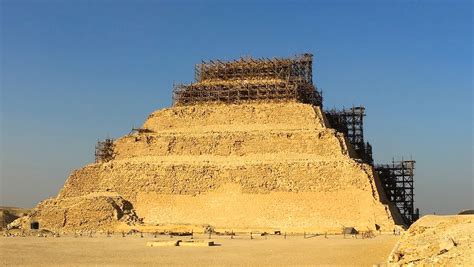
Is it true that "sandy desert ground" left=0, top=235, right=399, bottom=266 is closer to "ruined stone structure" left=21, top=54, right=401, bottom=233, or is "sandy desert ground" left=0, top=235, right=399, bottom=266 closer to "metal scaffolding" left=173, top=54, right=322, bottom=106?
"ruined stone structure" left=21, top=54, right=401, bottom=233

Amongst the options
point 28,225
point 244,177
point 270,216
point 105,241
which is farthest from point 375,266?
point 28,225

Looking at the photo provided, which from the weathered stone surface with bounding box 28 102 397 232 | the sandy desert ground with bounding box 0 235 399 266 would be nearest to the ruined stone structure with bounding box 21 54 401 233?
the weathered stone surface with bounding box 28 102 397 232

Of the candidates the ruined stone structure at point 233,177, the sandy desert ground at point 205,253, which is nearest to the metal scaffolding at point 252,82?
the ruined stone structure at point 233,177

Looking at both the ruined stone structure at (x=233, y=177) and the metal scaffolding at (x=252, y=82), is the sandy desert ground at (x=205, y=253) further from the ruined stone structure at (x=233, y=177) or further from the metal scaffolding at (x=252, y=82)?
the metal scaffolding at (x=252, y=82)

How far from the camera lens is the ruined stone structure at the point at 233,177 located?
4497 centimetres

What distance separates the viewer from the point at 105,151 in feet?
181

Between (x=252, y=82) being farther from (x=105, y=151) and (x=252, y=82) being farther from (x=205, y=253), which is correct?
(x=205, y=253)

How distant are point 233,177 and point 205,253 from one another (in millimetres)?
19209

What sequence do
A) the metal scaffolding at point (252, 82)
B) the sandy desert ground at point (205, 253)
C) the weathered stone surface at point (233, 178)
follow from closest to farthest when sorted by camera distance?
the sandy desert ground at point (205, 253) < the weathered stone surface at point (233, 178) < the metal scaffolding at point (252, 82)

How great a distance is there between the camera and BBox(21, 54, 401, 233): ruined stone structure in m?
45.0

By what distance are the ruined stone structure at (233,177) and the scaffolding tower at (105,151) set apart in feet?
3.06

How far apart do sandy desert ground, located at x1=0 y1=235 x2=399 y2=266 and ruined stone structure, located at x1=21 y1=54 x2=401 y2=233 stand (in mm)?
7935

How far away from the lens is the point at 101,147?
5581 centimetres

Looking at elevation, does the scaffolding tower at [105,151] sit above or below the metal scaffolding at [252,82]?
below
